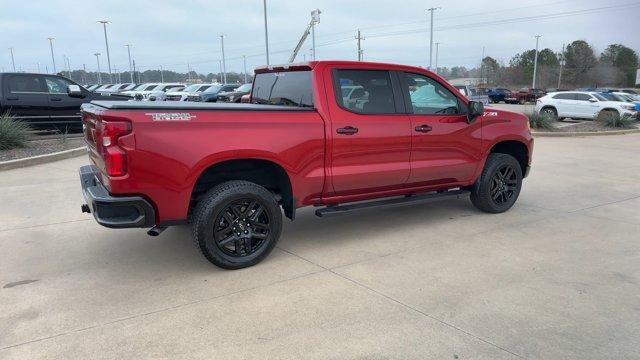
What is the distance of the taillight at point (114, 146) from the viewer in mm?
3706

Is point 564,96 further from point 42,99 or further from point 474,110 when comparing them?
point 42,99

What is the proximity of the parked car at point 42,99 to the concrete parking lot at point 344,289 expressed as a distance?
716 cm

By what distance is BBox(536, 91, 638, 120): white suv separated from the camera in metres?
20.9

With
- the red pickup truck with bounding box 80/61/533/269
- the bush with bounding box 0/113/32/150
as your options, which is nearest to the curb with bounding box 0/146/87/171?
the bush with bounding box 0/113/32/150

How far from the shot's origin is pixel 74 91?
11.9 meters

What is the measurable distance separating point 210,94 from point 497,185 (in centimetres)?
2178

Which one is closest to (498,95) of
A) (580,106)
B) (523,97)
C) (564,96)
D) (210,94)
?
(523,97)

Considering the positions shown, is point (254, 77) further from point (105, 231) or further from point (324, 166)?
point (105, 231)

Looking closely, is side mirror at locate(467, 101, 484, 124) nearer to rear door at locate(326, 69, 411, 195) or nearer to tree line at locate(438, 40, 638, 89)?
rear door at locate(326, 69, 411, 195)

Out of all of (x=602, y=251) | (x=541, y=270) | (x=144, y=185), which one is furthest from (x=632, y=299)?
(x=144, y=185)

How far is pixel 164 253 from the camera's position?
486 centimetres

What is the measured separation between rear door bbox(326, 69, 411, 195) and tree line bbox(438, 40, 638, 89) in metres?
72.4

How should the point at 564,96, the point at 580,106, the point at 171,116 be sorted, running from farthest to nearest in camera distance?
the point at 564,96 < the point at 580,106 < the point at 171,116

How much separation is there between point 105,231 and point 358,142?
301 centimetres
